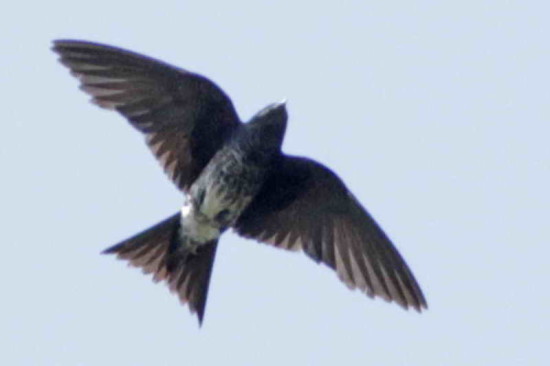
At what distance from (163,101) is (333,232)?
1.46 metres

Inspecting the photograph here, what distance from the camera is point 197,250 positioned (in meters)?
14.6

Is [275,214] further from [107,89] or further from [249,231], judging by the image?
[107,89]

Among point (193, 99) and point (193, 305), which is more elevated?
point (193, 99)

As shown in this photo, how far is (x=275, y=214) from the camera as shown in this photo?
1500 cm

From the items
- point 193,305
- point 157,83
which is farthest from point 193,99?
point 193,305

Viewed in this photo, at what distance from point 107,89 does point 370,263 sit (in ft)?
6.70

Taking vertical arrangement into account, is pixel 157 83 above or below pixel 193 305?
above

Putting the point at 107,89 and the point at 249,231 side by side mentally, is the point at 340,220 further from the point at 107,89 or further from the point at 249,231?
the point at 107,89

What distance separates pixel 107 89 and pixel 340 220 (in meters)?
1.80

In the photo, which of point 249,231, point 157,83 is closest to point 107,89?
point 157,83

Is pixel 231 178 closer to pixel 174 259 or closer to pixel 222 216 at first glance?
pixel 222 216

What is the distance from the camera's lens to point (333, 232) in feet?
49.8

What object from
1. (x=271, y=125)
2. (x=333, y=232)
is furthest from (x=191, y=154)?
(x=333, y=232)

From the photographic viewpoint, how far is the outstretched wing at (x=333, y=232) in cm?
1491
